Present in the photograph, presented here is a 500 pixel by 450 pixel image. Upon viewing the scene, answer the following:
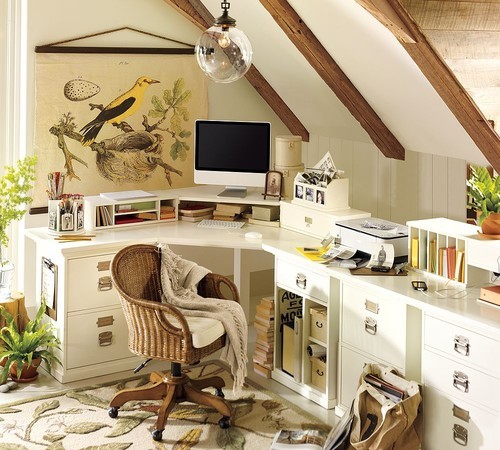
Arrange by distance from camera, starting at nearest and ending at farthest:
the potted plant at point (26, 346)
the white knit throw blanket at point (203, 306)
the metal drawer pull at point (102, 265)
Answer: the white knit throw blanket at point (203, 306) → the potted plant at point (26, 346) → the metal drawer pull at point (102, 265)

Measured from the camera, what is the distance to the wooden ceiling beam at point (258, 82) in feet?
17.6

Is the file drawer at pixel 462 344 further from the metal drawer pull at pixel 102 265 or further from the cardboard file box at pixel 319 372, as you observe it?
the metal drawer pull at pixel 102 265

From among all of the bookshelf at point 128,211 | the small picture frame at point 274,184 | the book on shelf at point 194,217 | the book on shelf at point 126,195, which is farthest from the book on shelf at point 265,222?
the book on shelf at point 126,195

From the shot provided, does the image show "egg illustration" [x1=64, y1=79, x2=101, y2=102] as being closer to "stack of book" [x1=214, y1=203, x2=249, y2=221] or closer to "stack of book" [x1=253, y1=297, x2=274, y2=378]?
"stack of book" [x1=214, y1=203, x2=249, y2=221]

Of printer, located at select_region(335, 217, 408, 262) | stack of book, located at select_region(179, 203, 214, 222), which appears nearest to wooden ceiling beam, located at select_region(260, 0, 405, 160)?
printer, located at select_region(335, 217, 408, 262)

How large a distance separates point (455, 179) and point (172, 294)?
1672 millimetres

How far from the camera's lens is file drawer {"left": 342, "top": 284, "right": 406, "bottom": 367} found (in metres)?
3.80

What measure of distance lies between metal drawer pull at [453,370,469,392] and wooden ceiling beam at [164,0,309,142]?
246cm

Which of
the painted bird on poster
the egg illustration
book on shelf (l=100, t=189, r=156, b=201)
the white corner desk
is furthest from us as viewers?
the painted bird on poster

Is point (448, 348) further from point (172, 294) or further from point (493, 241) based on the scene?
point (172, 294)

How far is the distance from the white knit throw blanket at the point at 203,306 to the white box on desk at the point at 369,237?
615mm

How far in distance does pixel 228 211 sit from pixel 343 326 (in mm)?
1254

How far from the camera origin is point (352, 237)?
4254 mm

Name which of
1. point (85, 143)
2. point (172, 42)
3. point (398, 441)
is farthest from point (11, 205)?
point (398, 441)
